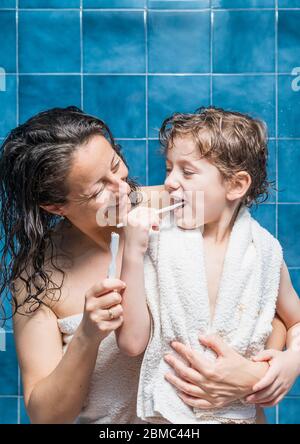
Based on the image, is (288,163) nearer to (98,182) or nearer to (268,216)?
(268,216)

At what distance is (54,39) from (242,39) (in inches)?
23.6

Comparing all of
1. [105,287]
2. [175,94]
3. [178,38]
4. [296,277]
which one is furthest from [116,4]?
[105,287]

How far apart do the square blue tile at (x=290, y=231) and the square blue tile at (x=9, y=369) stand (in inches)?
37.3

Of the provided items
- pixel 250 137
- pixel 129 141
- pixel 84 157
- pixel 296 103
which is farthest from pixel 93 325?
pixel 296 103

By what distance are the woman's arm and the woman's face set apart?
0.20m

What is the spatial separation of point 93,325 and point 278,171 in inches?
48.9

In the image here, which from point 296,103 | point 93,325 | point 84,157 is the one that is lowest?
point 93,325

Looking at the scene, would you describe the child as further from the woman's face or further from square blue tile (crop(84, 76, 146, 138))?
square blue tile (crop(84, 76, 146, 138))

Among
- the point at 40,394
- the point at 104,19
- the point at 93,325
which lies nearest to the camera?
the point at 93,325

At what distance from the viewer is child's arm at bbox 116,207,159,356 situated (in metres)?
1.25

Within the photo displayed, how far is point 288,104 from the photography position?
229 centimetres

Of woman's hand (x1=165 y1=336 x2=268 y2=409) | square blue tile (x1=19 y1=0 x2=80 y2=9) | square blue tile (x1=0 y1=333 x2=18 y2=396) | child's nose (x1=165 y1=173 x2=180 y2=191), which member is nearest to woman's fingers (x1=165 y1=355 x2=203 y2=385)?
woman's hand (x1=165 y1=336 x2=268 y2=409)

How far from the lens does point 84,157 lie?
1.34 meters
